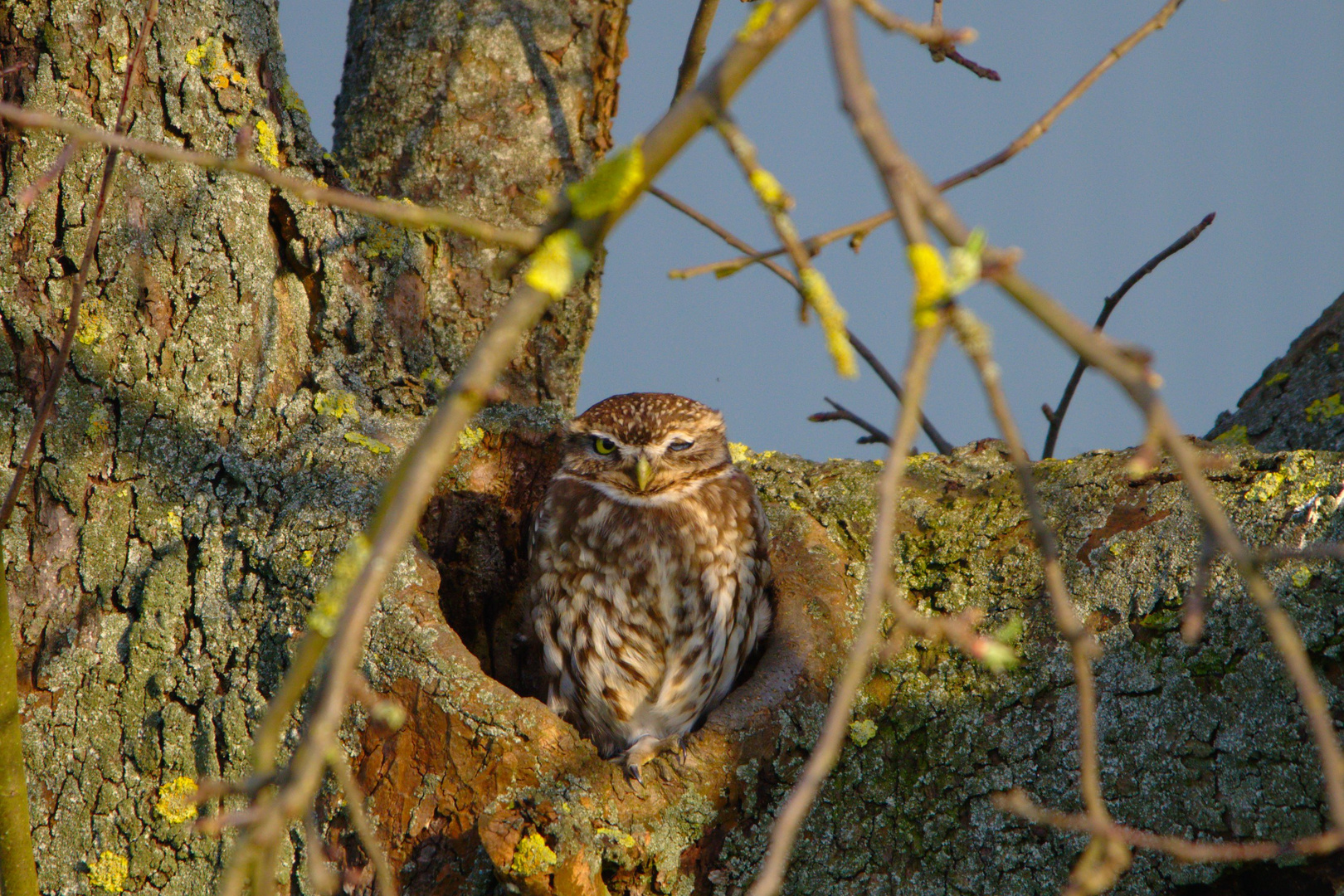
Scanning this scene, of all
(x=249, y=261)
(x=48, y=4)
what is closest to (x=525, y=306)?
(x=249, y=261)

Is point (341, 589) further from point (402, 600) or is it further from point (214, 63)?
point (214, 63)

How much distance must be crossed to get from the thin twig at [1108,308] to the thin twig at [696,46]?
132 cm

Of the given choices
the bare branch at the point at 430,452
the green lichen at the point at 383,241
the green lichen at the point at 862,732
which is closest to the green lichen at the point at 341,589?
the bare branch at the point at 430,452

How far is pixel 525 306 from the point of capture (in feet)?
2.83

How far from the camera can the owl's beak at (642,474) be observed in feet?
10.4

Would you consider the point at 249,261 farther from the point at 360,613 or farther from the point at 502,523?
the point at 360,613

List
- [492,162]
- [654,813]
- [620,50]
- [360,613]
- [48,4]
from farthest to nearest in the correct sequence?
[620,50]
[492,162]
[48,4]
[654,813]
[360,613]

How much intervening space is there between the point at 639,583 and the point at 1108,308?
5.02ft

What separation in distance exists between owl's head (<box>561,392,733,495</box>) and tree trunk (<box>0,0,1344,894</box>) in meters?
0.40

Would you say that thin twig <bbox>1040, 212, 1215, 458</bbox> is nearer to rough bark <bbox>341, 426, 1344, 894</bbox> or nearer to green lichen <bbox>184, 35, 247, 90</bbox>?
rough bark <bbox>341, 426, 1344, 894</bbox>

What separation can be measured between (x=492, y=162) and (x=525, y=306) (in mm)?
2466

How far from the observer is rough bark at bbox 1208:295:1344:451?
2826 millimetres

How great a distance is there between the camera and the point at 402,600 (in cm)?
246

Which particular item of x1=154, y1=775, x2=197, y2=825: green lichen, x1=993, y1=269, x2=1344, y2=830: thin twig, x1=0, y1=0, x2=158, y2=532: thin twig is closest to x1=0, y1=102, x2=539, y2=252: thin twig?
x1=993, y1=269, x2=1344, y2=830: thin twig
